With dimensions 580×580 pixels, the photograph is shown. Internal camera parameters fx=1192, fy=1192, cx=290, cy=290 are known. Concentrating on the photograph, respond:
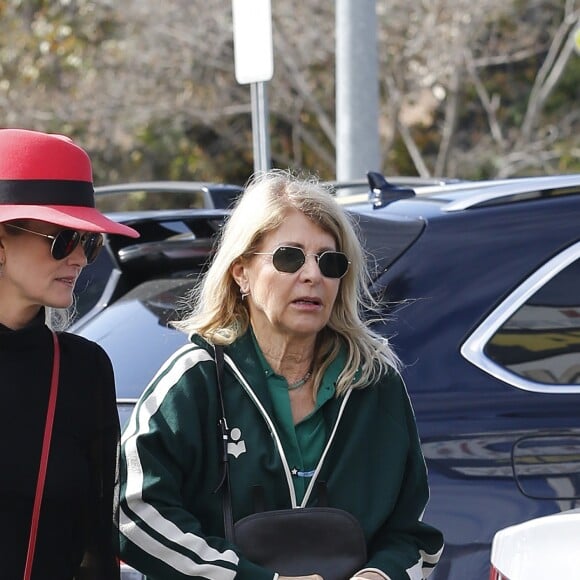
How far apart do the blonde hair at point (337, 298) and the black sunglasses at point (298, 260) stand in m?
0.06

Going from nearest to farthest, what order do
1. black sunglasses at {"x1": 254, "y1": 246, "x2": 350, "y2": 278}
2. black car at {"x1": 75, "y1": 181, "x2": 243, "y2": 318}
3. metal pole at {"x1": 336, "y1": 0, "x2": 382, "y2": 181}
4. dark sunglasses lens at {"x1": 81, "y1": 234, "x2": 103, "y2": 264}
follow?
dark sunglasses lens at {"x1": 81, "y1": 234, "x2": 103, "y2": 264} → black sunglasses at {"x1": 254, "y1": 246, "x2": 350, "y2": 278} → black car at {"x1": 75, "y1": 181, "x2": 243, "y2": 318} → metal pole at {"x1": 336, "y1": 0, "x2": 382, "y2": 181}

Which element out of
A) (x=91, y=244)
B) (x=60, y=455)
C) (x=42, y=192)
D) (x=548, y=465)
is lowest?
(x=548, y=465)

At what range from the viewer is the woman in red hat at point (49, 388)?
227cm

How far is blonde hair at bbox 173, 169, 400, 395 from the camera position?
2695 millimetres

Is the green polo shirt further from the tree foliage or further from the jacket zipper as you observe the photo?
the tree foliage

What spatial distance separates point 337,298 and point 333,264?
17cm

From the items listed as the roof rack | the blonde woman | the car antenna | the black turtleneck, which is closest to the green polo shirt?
the blonde woman

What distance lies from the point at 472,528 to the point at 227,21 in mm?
10480

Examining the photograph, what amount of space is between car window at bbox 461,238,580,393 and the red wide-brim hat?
1164mm

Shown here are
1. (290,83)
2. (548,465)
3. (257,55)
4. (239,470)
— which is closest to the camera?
(239,470)

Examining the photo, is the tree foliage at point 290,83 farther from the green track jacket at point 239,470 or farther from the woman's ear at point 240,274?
the green track jacket at point 239,470

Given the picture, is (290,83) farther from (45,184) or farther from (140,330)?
(45,184)

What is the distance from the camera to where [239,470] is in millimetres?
2520

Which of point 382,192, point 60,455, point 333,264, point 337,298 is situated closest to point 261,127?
point 382,192
